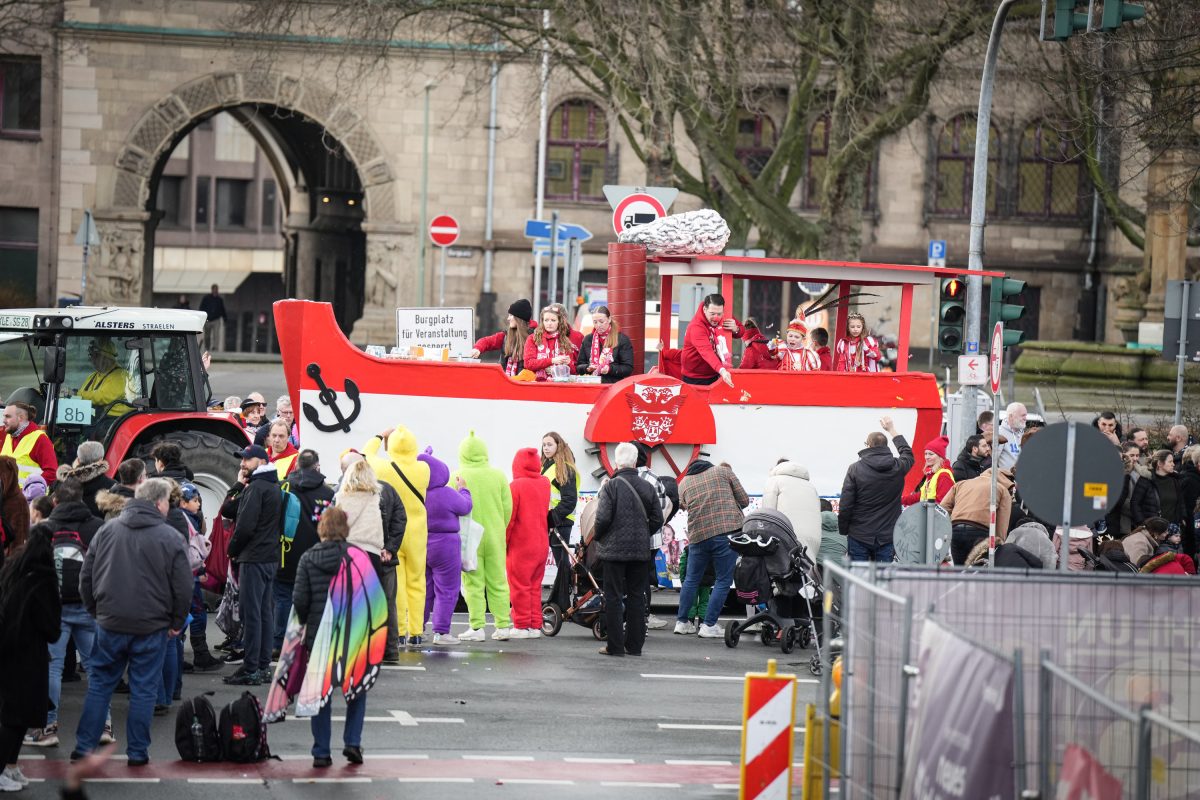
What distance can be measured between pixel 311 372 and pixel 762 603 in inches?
185

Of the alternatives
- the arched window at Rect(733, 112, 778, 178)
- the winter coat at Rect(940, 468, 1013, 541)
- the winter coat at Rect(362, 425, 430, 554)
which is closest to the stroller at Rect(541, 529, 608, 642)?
the winter coat at Rect(362, 425, 430, 554)

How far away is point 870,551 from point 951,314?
10.7 feet

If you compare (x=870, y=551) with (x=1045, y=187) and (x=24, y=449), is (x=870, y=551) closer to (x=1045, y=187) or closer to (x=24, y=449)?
(x=24, y=449)

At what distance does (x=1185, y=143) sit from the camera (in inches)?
904

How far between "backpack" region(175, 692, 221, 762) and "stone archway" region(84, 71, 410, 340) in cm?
3146

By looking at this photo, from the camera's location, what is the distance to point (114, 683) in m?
9.98

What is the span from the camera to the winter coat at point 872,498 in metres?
15.3

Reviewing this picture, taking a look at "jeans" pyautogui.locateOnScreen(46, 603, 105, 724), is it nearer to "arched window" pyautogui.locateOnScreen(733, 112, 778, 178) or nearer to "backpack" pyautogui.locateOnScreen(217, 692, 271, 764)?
"backpack" pyautogui.locateOnScreen(217, 692, 271, 764)

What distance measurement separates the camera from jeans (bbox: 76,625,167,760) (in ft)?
32.3

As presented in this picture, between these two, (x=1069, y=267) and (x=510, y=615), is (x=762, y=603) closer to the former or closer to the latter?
(x=510, y=615)

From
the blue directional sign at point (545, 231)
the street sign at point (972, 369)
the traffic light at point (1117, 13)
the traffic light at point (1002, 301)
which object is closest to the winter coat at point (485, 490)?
the traffic light at point (1002, 301)

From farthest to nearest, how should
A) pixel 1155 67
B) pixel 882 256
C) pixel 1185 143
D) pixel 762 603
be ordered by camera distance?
pixel 882 256 → pixel 1185 143 → pixel 1155 67 → pixel 762 603

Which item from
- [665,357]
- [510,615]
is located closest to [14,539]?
[510,615]

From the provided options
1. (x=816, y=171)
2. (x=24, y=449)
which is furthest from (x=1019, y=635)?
(x=816, y=171)
